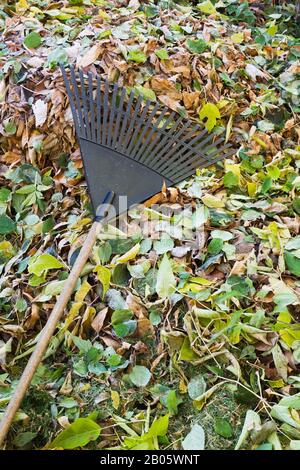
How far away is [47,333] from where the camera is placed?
3.58 feet

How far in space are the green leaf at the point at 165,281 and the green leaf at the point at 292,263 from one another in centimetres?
27

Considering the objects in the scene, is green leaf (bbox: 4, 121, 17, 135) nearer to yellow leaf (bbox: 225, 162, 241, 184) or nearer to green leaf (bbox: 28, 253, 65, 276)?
green leaf (bbox: 28, 253, 65, 276)

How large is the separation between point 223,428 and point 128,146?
72 centimetres

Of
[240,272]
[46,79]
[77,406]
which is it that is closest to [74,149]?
[46,79]

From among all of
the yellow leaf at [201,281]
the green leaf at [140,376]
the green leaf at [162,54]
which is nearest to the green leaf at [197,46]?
the green leaf at [162,54]

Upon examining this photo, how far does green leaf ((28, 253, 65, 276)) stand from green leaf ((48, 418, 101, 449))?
0.36 metres

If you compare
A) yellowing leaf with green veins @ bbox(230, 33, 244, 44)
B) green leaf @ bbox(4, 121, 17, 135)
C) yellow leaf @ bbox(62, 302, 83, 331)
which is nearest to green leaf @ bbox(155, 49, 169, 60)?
yellowing leaf with green veins @ bbox(230, 33, 244, 44)

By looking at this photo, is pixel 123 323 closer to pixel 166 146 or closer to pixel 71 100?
pixel 166 146

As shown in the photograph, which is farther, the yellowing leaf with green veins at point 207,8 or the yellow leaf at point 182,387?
the yellowing leaf with green veins at point 207,8

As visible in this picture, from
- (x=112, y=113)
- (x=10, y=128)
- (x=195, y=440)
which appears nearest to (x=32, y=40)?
(x=10, y=128)

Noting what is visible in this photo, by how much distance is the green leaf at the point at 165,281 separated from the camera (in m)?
1.17

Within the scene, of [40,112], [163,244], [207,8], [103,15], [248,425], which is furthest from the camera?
[207,8]

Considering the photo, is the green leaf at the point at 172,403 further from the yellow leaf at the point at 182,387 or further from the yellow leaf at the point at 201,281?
the yellow leaf at the point at 201,281

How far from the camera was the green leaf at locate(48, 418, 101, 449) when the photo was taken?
101cm
